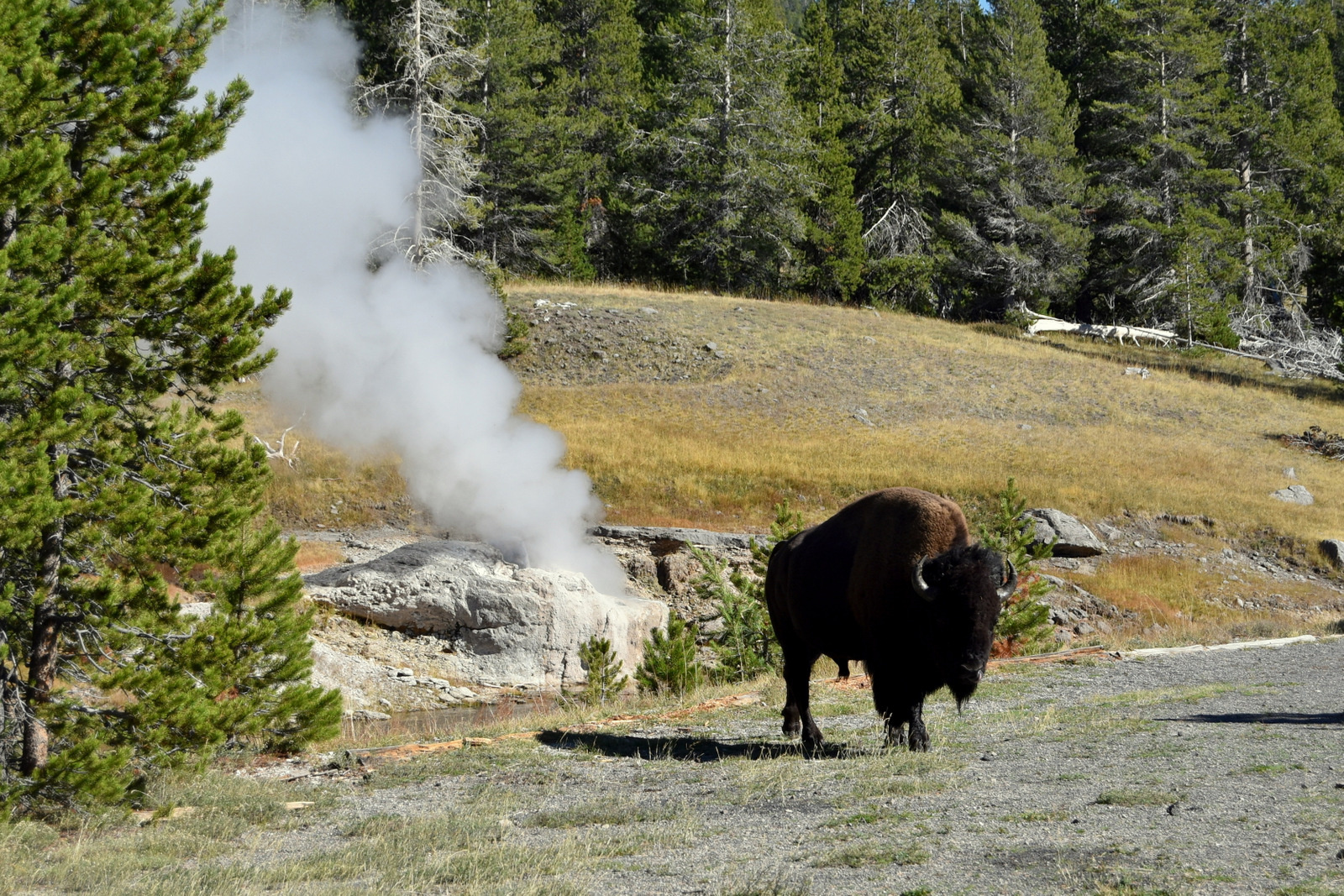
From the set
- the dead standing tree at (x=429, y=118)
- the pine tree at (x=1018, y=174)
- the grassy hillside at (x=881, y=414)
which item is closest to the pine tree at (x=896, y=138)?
the pine tree at (x=1018, y=174)

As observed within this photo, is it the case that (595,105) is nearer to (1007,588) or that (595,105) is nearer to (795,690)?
(795,690)

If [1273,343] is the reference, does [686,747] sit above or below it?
below

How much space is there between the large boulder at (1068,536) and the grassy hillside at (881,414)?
2191 mm

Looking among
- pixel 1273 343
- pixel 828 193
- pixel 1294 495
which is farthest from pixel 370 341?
pixel 1273 343

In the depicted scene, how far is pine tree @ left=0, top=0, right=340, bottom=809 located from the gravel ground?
6.58 ft

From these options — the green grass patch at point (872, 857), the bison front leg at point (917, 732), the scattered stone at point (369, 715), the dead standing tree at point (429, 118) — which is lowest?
the scattered stone at point (369, 715)

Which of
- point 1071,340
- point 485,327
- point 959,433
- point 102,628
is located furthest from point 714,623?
point 1071,340

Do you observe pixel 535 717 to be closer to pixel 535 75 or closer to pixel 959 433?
pixel 959 433

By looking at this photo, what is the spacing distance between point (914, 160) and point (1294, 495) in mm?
34239

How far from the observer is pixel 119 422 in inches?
428

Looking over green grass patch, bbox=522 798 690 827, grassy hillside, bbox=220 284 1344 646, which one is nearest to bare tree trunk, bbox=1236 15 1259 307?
grassy hillside, bbox=220 284 1344 646

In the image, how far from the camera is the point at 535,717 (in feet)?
45.4

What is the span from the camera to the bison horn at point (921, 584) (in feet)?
29.0

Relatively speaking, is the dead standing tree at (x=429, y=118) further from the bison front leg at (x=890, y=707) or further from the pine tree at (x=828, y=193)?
the bison front leg at (x=890, y=707)
